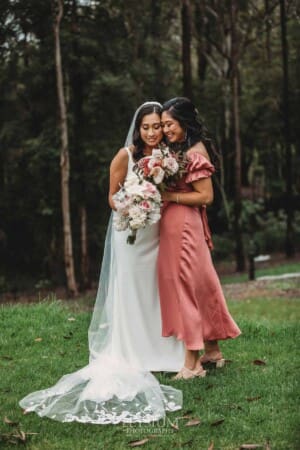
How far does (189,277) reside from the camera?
6.22 meters

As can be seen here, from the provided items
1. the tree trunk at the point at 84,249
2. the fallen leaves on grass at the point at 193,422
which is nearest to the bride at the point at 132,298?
the fallen leaves on grass at the point at 193,422

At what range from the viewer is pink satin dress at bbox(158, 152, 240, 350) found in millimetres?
6176

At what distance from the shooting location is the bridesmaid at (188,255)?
6164mm

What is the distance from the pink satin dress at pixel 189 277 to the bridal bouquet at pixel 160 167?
0.26 m

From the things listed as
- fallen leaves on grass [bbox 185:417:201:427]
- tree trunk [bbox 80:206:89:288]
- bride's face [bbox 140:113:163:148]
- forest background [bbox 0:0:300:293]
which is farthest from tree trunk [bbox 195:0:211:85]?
fallen leaves on grass [bbox 185:417:201:427]

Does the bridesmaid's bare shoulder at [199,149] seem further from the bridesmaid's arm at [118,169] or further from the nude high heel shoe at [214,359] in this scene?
the nude high heel shoe at [214,359]

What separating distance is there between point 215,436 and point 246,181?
101 feet

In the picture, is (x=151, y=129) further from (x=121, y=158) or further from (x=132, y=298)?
(x=132, y=298)

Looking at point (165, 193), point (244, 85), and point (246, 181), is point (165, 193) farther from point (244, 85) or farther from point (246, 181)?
point (246, 181)

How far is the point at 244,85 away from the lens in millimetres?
30438

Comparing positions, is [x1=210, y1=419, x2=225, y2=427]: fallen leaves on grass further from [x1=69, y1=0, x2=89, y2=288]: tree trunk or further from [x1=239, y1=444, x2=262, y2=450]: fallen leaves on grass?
[x1=69, y1=0, x2=89, y2=288]: tree trunk

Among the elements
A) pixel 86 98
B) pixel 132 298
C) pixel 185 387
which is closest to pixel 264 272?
pixel 86 98

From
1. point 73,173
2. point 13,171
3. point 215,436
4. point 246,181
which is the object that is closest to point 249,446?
point 215,436

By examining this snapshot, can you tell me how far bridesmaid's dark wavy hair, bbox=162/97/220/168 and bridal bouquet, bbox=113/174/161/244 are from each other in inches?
25.0
